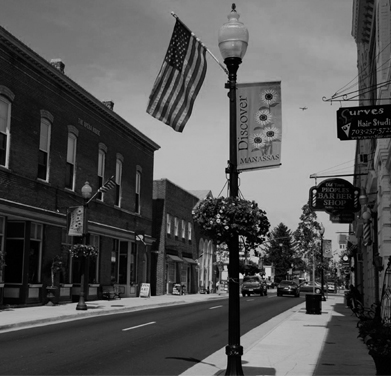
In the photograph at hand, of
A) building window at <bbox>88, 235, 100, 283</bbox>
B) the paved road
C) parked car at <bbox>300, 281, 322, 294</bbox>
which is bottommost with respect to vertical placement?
the paved road

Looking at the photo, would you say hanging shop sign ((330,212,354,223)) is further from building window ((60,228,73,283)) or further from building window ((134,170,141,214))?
building window ((134,170,141,214))

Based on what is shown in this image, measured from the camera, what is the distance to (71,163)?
28703 mm

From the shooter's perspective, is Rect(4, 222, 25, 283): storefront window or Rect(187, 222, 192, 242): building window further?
Rect(187, 222, 192, 242): building window

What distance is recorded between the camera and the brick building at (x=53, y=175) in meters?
23.4

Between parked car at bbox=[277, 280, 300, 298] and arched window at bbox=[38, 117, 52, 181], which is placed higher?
arched window at bbox=[38, 117, 52, 181]

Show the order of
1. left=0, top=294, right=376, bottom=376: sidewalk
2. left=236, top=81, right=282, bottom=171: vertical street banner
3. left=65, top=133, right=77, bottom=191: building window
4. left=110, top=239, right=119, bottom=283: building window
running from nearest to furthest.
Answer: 1. left=236, top=81, right=282, bottom=171: vertical street banner
2. left=0, top=294, right=376, bottom=376: sidewalk
3. left=65, top=133, right=77, bottom=191: building window
4. left=110, top=239, right=119, bottom=283: building window

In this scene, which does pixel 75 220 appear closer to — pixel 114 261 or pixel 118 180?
pixel 114 261

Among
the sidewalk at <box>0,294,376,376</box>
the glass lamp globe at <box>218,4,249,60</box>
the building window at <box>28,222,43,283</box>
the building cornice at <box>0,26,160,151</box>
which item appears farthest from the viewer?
the building window at <box>28,222,43,283</box>

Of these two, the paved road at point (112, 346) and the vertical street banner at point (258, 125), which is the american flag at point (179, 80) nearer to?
the vertical street banner at point (258, 125)

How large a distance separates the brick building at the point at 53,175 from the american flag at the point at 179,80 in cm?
1401

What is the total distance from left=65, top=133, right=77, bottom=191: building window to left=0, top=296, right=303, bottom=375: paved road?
34.3ft

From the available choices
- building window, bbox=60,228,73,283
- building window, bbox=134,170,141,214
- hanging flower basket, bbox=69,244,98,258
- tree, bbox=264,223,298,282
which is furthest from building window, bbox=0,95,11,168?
tree, bbox=264,223,298,282

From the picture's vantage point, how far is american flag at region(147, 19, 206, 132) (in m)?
9.00

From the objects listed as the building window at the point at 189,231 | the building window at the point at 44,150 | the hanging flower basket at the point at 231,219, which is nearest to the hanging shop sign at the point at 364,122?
the hanging flower basket at the point at 231,219
